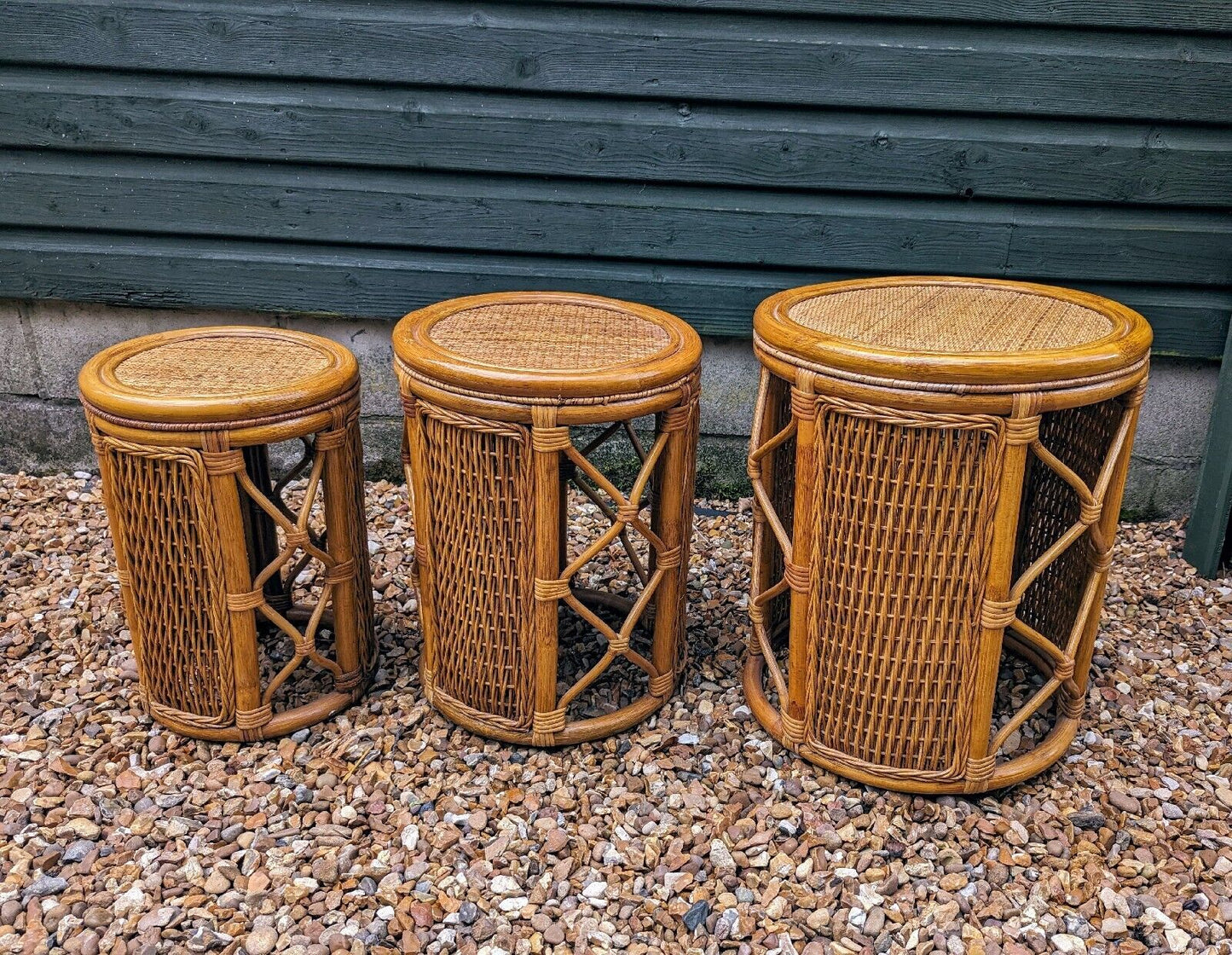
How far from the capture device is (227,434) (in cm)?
197

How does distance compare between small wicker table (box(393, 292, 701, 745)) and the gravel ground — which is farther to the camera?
small wicker table (box(393, 292, 701, 745))

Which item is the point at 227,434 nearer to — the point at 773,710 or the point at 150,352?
the point at 150,352

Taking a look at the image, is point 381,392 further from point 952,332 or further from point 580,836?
point 952,332

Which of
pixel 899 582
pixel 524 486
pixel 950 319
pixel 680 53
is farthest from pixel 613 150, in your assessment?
pixel 899 582

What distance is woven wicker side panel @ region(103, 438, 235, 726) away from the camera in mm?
2018

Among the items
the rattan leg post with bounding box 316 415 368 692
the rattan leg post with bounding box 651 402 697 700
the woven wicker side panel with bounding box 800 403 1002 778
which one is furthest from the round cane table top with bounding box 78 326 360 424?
the woven wicker side panel with bounding box 800 403 1002 778

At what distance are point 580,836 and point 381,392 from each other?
5.80 feet

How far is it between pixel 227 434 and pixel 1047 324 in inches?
63.1

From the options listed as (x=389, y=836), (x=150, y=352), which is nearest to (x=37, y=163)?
(x=150, y=352)

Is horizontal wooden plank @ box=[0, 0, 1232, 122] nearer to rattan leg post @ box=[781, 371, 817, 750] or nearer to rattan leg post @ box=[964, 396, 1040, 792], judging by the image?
rattan leg post @ box=[781, 371, 817, 750]

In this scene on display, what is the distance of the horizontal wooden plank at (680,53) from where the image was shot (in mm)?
2785

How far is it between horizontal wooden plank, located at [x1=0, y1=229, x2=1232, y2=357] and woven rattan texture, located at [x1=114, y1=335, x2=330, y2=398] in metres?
0.81

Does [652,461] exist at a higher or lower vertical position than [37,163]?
lower

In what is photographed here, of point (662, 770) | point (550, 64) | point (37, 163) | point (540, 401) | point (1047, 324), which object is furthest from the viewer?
point (37, 163)
